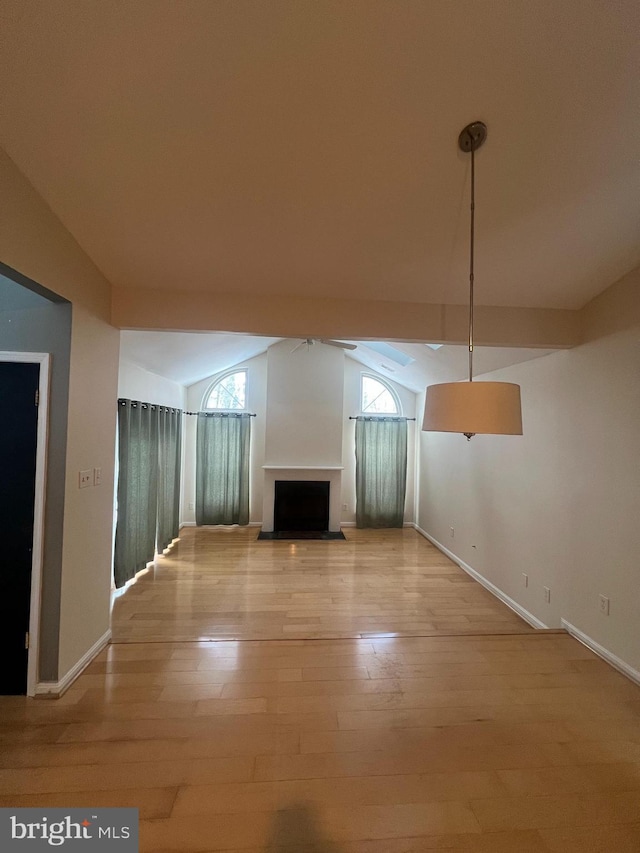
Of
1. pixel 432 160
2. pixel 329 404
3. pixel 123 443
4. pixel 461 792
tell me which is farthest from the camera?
pixel 329 404

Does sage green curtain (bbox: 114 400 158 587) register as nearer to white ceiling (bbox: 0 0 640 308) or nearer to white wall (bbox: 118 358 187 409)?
white wall (bbox: 118 358 187 409)

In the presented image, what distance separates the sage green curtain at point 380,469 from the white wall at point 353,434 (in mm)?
187

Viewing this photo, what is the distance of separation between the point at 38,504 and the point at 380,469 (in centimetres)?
502

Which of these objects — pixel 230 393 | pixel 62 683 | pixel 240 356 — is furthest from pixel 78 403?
pixel 230 393

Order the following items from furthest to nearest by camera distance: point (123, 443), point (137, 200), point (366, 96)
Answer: point (123, 443) → point (137, 200) → point (366, 96)

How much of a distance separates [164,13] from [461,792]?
9.73 feet

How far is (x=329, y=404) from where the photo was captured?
19.8ft

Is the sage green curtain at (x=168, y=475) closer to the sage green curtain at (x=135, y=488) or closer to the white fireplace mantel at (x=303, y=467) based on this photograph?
the sage green curtain at (x=135, y=488)

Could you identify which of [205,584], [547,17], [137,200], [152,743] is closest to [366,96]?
[547,17]

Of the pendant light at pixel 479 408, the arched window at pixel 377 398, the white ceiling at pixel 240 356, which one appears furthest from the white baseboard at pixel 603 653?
the arched window at pixel 377 398

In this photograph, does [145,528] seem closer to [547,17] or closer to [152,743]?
[152,743]

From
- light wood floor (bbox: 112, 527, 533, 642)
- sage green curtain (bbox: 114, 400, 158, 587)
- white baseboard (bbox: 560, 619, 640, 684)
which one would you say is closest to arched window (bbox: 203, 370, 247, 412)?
sage green curtain (bbox: 114, 400, 158, 587)

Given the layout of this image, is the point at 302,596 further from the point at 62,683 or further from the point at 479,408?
the point at 479,408

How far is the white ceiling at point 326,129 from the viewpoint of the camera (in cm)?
114
